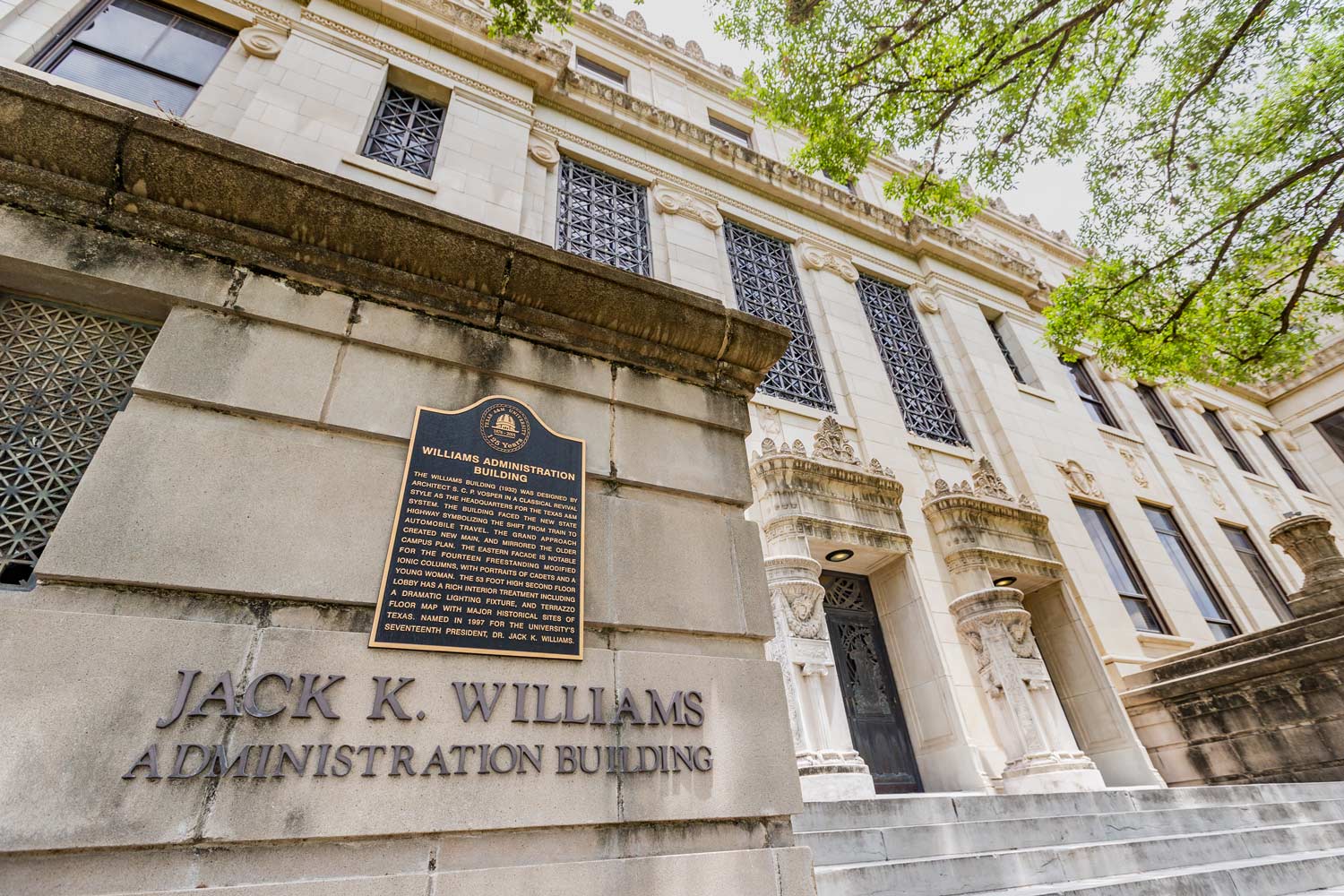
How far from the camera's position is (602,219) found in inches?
412

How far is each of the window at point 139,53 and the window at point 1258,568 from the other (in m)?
22.0

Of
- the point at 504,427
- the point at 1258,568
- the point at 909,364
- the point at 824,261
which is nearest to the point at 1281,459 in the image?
the point at 1258,568

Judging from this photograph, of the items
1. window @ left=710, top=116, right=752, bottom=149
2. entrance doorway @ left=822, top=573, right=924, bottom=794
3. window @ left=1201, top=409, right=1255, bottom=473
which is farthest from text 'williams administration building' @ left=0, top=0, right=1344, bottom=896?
window @ left=1201, top=409, right=1255, bottom=473

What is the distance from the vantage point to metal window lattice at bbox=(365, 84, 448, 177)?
8633 mm

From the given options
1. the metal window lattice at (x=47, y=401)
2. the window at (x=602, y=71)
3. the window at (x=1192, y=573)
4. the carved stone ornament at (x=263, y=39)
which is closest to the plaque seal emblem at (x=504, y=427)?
the metal window lattice at (x=47, y=401)

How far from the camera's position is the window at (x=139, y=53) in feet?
24.2

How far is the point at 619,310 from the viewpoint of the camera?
3.82m

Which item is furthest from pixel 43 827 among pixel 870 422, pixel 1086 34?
pixel 1086 34

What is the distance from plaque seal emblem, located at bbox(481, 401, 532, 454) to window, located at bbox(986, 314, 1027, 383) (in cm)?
1337

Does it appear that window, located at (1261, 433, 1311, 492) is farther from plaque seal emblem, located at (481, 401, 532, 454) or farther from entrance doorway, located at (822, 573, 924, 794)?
plaque seal emblem, located at (481, 401, 532, 454)

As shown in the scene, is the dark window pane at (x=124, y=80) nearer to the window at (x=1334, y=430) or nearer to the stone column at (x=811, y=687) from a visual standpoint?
the stone column at (x=811, y=687)

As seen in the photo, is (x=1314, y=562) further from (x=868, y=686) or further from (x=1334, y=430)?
(x=1334, y=430)

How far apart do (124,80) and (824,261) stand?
11175mm

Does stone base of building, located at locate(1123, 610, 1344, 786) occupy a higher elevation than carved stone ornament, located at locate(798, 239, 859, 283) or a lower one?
lower
